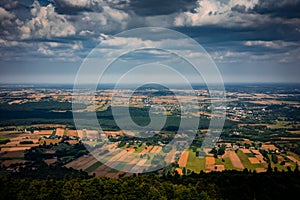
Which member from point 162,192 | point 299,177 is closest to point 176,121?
point 299,177

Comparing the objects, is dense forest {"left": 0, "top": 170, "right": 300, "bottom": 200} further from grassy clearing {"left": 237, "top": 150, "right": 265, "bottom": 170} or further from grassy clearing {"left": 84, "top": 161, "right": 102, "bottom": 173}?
grassy clearing {"left": 84, "top": 161, "right": 102, "bottom": 173}

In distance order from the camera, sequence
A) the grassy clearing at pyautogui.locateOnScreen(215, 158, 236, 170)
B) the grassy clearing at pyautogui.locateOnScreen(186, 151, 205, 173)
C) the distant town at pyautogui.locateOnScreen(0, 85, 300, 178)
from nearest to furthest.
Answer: the grassy clearing at pyautogui.locateOnScreen(186, 151, 205, 173) < the distant town at pyautogui.locateOnScreen(0, 85, 300, 178) < the grassy clearing at pyautogui.locateOnScreen(215, 158, 236, 170)

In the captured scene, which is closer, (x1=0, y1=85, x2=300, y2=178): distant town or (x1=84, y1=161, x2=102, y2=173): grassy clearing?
(x1=84, y1=161, x2=102, y2=173): grassy clearing

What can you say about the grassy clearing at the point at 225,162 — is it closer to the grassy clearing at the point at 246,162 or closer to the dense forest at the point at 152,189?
the grassy clearing at the point at 246,162

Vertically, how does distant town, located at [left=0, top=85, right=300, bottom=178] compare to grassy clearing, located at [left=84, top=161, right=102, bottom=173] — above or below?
above

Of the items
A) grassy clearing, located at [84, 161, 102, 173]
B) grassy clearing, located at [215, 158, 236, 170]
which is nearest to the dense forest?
grassy clearing, located at [215, 158, 236, 170]

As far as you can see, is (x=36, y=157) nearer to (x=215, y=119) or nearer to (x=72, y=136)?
(x=72, y=136)

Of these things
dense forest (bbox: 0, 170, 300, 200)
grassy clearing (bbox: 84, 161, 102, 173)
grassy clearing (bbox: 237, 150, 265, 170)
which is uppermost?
dense forest (bbox: 0, 170, 300, 200)

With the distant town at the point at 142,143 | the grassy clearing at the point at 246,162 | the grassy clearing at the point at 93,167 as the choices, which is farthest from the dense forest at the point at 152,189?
the grassy clearing at the point at 93,167
